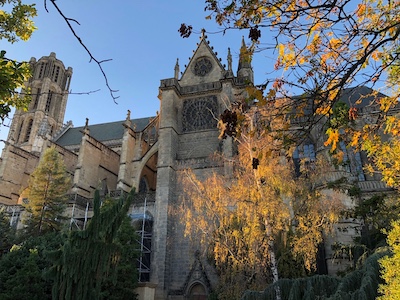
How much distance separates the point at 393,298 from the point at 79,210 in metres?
19.5

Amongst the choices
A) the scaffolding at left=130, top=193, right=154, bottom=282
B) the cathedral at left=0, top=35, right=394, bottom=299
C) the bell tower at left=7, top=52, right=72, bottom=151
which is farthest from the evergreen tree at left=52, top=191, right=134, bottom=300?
the bell tower at left=7, top=52, right=72, bottom=151

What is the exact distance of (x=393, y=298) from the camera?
4035 mm

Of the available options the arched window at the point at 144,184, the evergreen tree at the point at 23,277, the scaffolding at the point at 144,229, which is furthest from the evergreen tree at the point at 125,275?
the arched window at the point at 144,184

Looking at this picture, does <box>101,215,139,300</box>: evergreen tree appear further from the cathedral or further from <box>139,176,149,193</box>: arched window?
<box>139,176,149,193</box>: arched window

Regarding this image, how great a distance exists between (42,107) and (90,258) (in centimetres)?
3933

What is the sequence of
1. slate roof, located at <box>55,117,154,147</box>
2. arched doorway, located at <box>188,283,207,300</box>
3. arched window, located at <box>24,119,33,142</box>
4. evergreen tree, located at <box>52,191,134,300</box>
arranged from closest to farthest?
evergreen tree, located at <box>52,191,134,300</box>, arched doorway, located at <box>188,283,207,300</box>, slate roof, located at <box>55,117,154,147</box>, arched window, located at <box>24,119,33,142</box>

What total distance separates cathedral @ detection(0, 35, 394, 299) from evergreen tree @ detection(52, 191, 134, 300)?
210 inches

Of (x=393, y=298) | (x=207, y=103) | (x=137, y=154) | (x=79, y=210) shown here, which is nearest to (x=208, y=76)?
(x=207, y=103)

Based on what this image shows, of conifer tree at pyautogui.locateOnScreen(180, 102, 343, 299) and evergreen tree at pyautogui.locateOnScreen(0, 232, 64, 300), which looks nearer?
conifer tree at pyautogui.locateOnScreen(180, 102, 343, 299)

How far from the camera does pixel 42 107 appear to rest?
44.2 meters

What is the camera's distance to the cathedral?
55.7ft

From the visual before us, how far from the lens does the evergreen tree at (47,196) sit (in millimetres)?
18594

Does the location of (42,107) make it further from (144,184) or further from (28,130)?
(144,184)

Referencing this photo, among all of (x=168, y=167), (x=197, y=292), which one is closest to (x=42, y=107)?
Answer: (x=168, y=167)
